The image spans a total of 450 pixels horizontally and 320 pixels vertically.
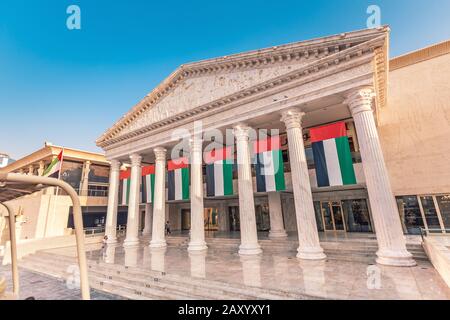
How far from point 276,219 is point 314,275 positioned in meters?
7.73

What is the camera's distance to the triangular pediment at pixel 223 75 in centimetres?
1100

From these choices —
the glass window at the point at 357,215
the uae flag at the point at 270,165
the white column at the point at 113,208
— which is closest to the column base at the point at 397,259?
the uae flag at the point at 270,165

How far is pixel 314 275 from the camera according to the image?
778cm

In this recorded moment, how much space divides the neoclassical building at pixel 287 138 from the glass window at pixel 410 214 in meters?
0.24

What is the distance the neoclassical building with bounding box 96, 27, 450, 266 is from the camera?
1017 centimetres

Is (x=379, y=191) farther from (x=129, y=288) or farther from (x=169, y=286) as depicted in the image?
(x=129, y=288)

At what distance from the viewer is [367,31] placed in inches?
393

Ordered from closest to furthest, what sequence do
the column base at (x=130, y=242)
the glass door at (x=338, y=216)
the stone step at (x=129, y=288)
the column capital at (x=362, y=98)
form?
the stone step at (x=129, y=288) < the column capital at (x=362, y=98) < the glass door at (x=338, y=216) < the column base at (x=130, y=242)

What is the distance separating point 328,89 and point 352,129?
729 centimetres

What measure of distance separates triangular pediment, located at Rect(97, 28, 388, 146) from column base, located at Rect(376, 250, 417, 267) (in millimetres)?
9075

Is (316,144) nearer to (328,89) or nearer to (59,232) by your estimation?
(328,89)

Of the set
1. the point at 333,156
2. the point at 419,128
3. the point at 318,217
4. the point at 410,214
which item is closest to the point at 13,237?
the point at 333,156

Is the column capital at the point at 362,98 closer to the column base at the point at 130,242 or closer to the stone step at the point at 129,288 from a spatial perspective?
the stone step at the point at 129,288

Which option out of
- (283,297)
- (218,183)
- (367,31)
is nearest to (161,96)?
(218,183)
